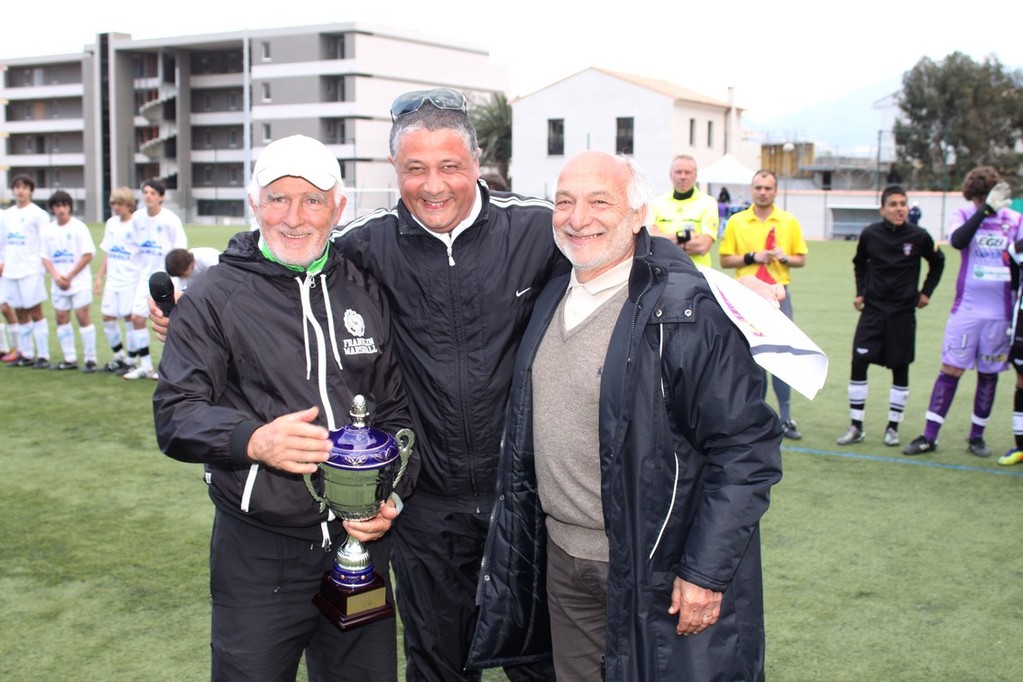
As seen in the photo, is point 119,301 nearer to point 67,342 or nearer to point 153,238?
point 153,238

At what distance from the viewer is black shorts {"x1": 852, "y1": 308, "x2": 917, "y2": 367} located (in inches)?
301

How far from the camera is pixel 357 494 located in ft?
8.27

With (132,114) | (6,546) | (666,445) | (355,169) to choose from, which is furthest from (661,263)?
(132,114)

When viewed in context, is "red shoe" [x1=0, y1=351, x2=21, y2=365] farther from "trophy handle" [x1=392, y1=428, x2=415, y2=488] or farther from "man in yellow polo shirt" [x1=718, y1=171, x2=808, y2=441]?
"trophy handle" [x1=392, y1=428, x2=415, y2=488]

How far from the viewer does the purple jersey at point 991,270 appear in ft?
23.8

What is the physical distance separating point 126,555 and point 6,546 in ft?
2.50

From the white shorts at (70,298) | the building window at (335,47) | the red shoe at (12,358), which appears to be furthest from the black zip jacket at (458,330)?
the building window at (335,47)

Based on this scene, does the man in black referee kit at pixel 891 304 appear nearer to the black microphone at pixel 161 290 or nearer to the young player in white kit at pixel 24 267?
the black microphone at pixel 161 290

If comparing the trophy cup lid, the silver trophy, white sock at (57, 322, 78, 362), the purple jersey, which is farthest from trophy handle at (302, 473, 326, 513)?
white sock at (57, 322, 78, 362)

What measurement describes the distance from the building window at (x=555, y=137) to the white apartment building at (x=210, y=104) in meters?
12.0

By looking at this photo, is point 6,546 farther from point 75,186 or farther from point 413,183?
point 75,186

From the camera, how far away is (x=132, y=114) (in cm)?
7131

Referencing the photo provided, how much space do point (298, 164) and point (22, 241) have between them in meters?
9.78

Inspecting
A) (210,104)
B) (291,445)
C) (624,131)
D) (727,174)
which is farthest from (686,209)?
(210,104)
